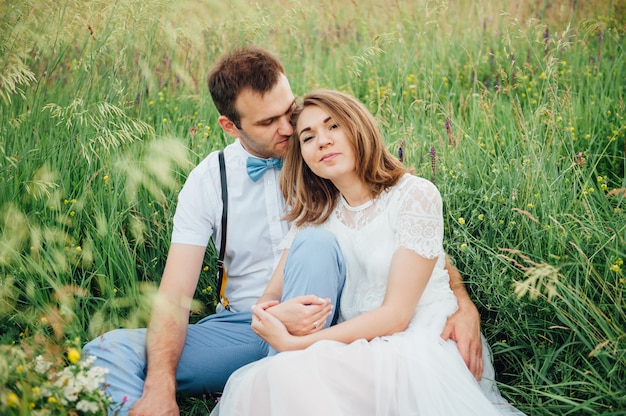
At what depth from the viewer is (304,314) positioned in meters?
2.10

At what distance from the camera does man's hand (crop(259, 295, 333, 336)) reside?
6.91 ft

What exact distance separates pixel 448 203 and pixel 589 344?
0.97m

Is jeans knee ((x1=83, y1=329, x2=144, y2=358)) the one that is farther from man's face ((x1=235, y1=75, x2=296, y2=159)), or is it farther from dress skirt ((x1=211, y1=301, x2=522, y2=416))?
man's face ((x1=235, y1=75, x2=296, y2=159))

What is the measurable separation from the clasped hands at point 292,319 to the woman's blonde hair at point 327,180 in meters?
0.48

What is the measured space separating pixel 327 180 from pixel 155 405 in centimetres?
112

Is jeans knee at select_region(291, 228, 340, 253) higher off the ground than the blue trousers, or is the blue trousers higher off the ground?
jeans knee at select_region(291, 228, 340, 253)

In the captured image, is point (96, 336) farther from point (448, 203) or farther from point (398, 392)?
point (448, 203)

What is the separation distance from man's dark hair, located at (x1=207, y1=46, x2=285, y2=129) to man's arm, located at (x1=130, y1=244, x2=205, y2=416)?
67cm

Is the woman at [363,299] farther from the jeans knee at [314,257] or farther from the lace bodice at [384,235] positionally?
the jeans knee at [314,257]

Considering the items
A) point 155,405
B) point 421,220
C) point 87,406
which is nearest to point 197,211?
point 155,405

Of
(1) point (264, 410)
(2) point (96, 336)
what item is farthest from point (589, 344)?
(2) point (96, 336)

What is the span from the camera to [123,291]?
8.89 feet

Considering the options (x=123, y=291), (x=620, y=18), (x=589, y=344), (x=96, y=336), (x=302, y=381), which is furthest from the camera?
(x=620, y=18)

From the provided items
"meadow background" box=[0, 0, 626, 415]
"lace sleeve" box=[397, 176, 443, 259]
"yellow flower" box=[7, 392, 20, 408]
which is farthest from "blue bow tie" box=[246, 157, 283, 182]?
"yellow flower" box=[7, 392, 20, 408]
